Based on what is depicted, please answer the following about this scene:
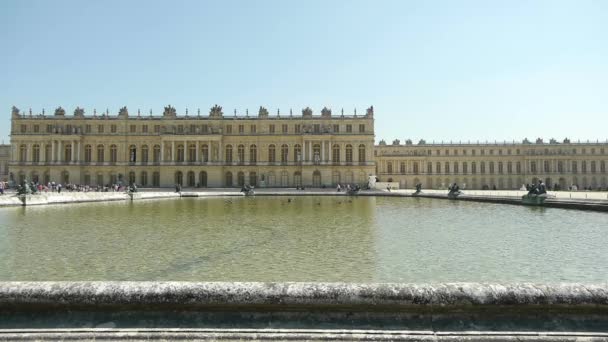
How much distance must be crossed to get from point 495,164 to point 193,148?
59.1 m

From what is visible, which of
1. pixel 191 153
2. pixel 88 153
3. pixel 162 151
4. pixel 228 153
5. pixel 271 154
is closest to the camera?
pixel 162 151

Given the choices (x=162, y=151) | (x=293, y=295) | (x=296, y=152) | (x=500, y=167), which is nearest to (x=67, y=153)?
(x=162, y=151)

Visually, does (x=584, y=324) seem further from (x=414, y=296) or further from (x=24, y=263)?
(x=24, y=263)

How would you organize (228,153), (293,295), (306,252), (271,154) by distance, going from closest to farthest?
(293,295) < (306,252) < (271,154) < (228,153)

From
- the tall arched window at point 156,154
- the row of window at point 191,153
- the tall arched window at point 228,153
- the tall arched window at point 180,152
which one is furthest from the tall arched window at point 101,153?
the tall arched window at point 228,153

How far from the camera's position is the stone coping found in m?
3.40

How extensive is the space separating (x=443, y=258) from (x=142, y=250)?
6.77m

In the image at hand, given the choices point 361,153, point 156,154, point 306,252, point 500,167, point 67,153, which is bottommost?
point 306,252

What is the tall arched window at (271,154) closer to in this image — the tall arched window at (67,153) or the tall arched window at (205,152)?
the tall arched window at (205,152)

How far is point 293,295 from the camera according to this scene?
11.4 feet

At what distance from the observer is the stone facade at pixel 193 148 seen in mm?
65750

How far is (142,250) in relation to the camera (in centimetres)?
1009

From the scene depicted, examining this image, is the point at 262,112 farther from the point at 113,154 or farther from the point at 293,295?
the point at 293,295

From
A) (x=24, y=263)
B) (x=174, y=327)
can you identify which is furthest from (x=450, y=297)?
(x=24, y=263)
